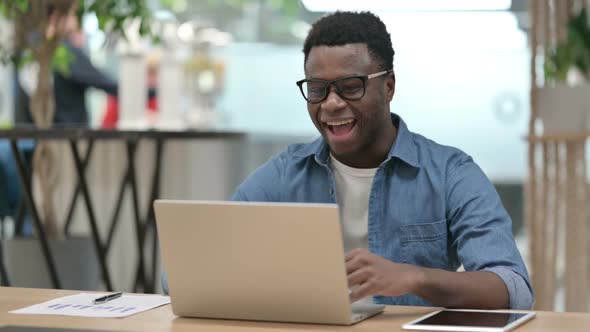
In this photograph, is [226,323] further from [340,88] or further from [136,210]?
[136,210]

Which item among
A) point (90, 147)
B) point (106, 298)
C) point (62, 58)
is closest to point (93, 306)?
point (106, 298)

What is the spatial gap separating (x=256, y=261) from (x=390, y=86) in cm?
67

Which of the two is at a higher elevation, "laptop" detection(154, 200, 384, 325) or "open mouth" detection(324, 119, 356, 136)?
"open mouth" detection(324, 119, 356, 136)

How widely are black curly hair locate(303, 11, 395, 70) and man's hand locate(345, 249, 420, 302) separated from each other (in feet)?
1.66

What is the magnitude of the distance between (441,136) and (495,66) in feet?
1.33

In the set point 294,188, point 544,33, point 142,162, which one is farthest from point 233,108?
Answer: point 294,188

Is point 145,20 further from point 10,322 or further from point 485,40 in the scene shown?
point 10,322

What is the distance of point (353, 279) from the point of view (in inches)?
64.9

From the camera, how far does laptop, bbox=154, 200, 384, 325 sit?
1.51m

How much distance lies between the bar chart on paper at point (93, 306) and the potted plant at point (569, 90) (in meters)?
1.98

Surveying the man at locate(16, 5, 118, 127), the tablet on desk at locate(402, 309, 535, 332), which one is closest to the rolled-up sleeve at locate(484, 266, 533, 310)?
the tablet on desk at locate(402, 309, 535, 332)

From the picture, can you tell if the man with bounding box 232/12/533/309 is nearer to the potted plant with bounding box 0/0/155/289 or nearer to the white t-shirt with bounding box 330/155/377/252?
the white t-shirt with bounding box 330/155/377/252

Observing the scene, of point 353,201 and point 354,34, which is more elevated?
point 354,34

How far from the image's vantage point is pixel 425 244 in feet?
6.74
